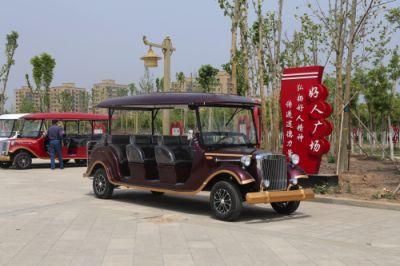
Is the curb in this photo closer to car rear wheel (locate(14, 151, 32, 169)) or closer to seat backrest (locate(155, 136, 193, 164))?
seat backrest (locate(155, 136, 193, 164))

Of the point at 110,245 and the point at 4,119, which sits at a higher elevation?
the point at 4,119

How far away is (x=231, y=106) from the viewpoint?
34.2 feet

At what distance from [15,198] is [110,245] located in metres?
5.54

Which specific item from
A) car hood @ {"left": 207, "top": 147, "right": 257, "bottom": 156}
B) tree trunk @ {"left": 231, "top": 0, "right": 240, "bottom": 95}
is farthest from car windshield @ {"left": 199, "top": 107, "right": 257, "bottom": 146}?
tree trunk @ {"left": 231, "top": 0, "right": 240, "bottom": 95}

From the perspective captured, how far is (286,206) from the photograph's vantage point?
10086 mm

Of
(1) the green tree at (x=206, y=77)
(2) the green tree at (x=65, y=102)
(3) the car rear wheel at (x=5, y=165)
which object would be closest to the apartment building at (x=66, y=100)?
(2) the green tree at (x=65, y=102)

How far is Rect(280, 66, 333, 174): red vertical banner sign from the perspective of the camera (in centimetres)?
1248

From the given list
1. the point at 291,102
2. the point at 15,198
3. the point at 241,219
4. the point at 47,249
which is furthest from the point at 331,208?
the point at 15,198

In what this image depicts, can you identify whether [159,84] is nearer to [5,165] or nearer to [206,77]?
[206,77]

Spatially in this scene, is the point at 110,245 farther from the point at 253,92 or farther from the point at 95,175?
the point at 253,92

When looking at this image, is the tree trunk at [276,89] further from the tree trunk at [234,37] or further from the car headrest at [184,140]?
the car headrest at [184,140]

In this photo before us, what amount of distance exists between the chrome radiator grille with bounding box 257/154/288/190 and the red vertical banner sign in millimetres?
3193

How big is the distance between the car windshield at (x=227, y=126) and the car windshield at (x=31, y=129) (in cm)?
1169

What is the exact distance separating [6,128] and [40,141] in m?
1.50
